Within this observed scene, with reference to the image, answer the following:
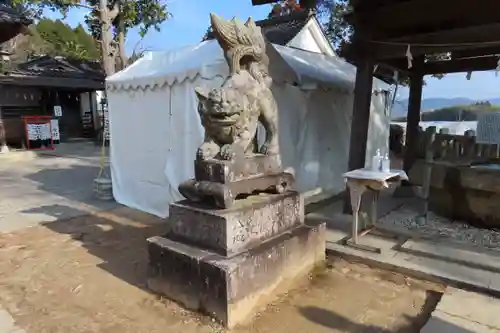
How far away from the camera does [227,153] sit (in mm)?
3150

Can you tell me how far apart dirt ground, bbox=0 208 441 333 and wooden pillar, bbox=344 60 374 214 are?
6.02 ft

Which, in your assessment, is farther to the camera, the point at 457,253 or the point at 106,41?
the point at 106,41

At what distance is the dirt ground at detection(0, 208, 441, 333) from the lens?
2.84 m

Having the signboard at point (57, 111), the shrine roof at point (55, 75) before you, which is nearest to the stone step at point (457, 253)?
the shrine roof at point (55, 75)

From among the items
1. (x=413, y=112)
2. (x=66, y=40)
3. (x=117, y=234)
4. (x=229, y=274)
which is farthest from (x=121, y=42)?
(x=66, y=40)

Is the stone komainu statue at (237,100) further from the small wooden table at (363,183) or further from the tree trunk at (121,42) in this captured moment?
the tree trunk at (121,42)

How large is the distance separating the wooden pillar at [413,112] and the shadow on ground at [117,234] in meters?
4.85

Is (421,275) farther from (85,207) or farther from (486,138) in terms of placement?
(85,207)

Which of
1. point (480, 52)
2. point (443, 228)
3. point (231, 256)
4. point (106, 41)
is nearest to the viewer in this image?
point (231, 256)

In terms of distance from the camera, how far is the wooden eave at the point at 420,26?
13.5 ft

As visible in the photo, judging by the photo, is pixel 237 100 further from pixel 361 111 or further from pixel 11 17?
pixel 11 17

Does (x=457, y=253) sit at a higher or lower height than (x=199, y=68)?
lower

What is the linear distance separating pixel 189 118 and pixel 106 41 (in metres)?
6.67

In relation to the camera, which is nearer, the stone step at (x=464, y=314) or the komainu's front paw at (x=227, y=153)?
the stone step at (x=464, y=314)
